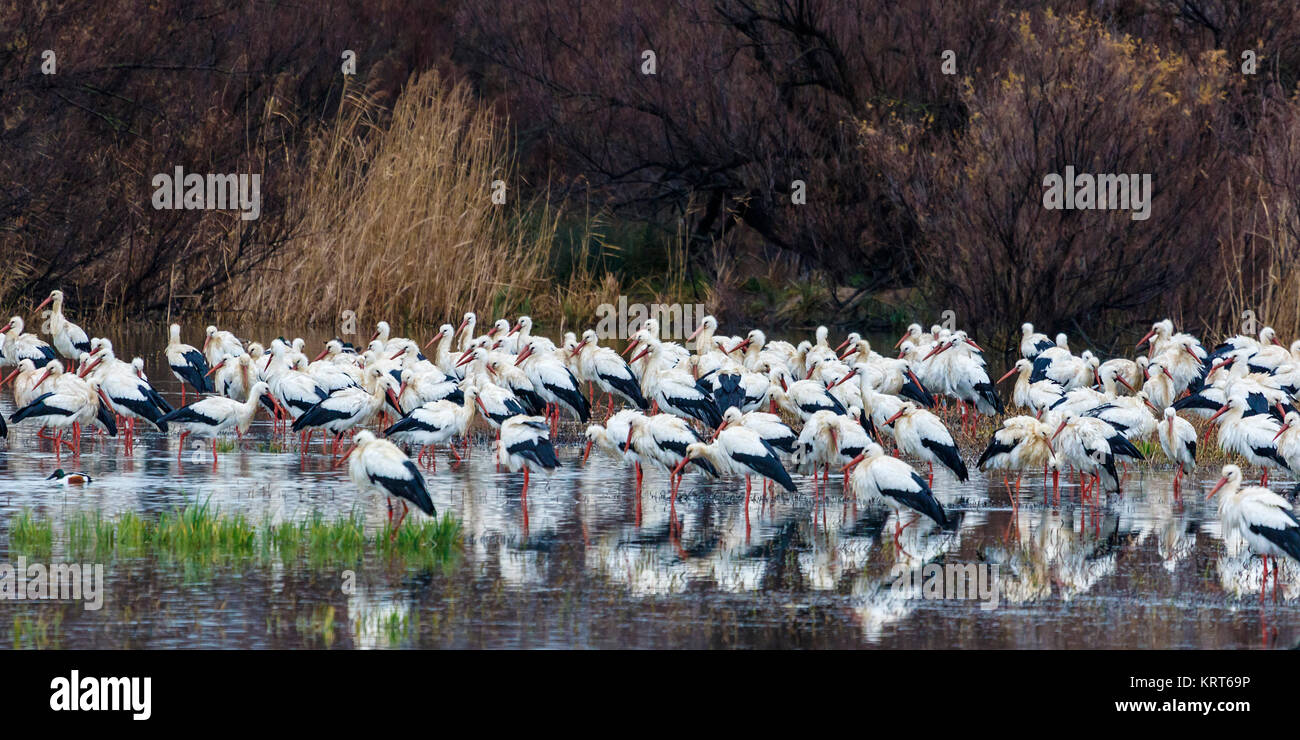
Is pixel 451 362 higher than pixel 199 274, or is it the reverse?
pixel 199 274

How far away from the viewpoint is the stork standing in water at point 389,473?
988cm

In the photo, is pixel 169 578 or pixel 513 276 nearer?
pixel 169 578

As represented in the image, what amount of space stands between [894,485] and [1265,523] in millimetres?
2228

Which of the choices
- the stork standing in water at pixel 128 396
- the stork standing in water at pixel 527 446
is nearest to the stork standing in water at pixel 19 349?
the stork standing in water at pixel 128 396

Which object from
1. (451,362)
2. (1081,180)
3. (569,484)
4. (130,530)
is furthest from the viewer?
(1081,180)

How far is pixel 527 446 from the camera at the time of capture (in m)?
11.3

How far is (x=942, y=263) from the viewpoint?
77.8 ft

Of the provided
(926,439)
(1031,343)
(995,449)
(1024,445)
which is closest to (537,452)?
(926,439)

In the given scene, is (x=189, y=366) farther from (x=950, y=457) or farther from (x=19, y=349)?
(x=950, y=457)

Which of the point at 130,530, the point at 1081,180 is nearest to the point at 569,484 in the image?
the point at 130,530

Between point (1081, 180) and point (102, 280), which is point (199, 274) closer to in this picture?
point (102, 280)

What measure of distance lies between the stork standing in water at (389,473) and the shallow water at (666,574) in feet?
0.98

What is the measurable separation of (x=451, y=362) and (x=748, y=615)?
7911 mm

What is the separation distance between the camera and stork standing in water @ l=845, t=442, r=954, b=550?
10.2m
